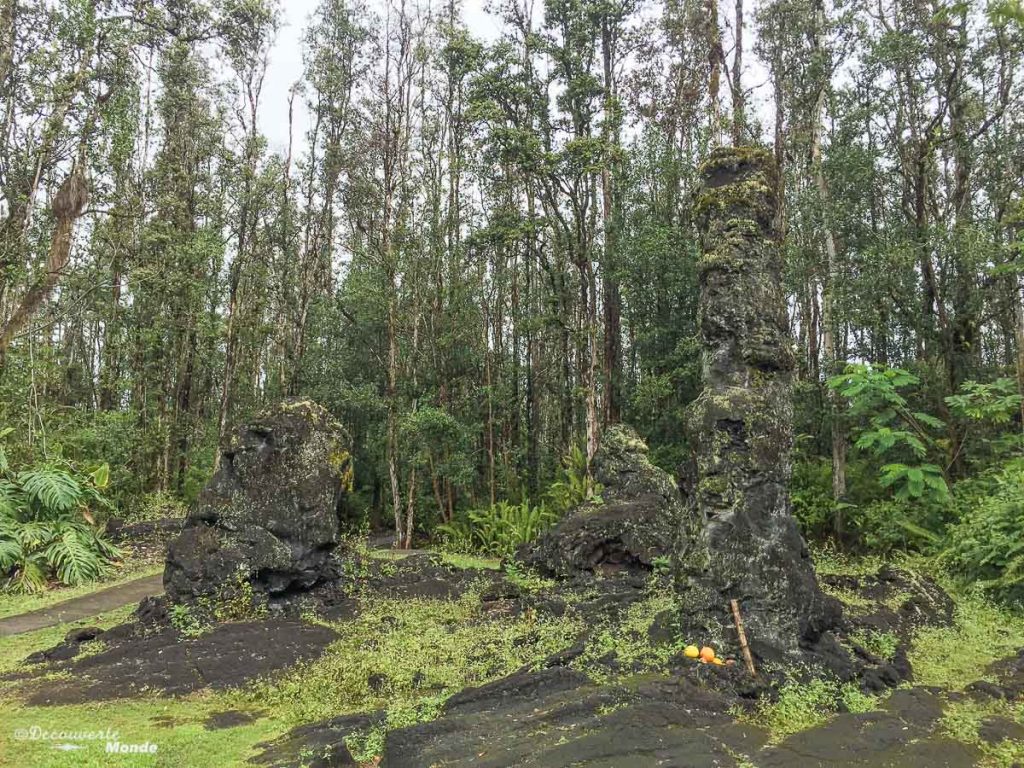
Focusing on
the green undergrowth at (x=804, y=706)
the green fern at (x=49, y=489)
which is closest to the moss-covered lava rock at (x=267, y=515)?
the green fern at (x=49, y=489)

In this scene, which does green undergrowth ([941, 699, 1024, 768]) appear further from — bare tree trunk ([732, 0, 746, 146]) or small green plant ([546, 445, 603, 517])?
bare tree trunk ([732, 0, 746, 146])

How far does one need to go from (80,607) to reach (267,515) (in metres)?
3.32

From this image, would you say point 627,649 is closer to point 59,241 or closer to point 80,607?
point 80,607

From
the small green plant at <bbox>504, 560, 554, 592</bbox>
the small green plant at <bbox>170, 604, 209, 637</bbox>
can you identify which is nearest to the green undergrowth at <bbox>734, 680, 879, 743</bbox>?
the small green plant at <bbox>504, 560, 554, 592</bbox>

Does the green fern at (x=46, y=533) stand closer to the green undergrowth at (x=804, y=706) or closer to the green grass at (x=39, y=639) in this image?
the green grass at (x=39, y=639)

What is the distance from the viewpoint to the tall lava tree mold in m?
5.21

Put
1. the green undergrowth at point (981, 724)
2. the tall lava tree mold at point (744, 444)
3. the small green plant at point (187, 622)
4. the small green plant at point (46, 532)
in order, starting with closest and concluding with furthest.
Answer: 1. the green undergrowth at point (981, 724)
2. the tall lava tree mold at point (744, 444)
3. the small green plant at point (187, 622)
4. the small green plant at point (46, 532)

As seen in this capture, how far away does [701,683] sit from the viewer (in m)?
4.65

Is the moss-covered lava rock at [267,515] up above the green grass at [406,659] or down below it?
above

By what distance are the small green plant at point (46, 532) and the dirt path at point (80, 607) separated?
0.81 metres

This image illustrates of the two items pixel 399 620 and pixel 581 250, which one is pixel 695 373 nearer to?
pixel 581 250

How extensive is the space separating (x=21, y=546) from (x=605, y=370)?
11747mm

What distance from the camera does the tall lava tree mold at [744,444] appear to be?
5215 millimetres

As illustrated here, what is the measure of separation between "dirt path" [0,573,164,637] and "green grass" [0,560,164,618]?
0.59ft
